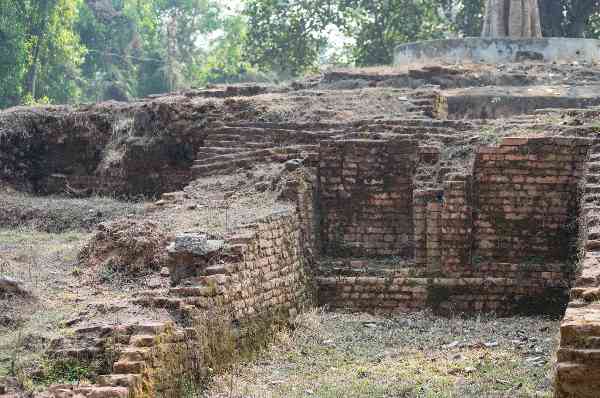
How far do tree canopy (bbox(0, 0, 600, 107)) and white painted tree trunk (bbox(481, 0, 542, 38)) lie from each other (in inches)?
195

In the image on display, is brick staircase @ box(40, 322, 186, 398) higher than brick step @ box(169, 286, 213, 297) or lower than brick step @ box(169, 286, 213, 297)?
lower

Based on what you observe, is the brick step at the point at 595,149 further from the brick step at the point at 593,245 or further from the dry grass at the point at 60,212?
the dry grass at the point at 60,212

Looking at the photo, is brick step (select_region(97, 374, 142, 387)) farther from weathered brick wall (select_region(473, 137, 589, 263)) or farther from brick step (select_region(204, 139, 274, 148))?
brick step (select_region(204, 139, 274, 148))

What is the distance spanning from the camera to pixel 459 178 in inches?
375

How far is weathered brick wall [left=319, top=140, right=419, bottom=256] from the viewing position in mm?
10000

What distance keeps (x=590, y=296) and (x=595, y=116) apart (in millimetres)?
4568

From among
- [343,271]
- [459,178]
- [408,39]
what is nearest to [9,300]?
[343,271]

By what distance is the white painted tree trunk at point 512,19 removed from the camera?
16.5 metres

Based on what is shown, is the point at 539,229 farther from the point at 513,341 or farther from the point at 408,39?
the point at 408,39

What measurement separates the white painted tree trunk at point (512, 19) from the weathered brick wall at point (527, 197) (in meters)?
7.20

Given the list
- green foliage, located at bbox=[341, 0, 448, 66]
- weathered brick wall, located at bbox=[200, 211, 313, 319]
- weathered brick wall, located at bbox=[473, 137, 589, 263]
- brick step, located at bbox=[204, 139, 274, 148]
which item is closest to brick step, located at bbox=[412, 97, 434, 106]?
brick step, located at bbox=[204, 139, 274, 148]

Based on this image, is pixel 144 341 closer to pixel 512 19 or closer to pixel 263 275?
pixel 263 275

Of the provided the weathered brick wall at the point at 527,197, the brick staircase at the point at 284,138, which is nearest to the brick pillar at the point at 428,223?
the weathered brick wall at the point at 527,197

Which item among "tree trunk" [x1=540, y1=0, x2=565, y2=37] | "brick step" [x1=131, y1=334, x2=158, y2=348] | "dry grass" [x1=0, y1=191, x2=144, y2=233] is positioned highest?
"tree trunk" [x1=540, y1=0, x2=565, y2=37]
